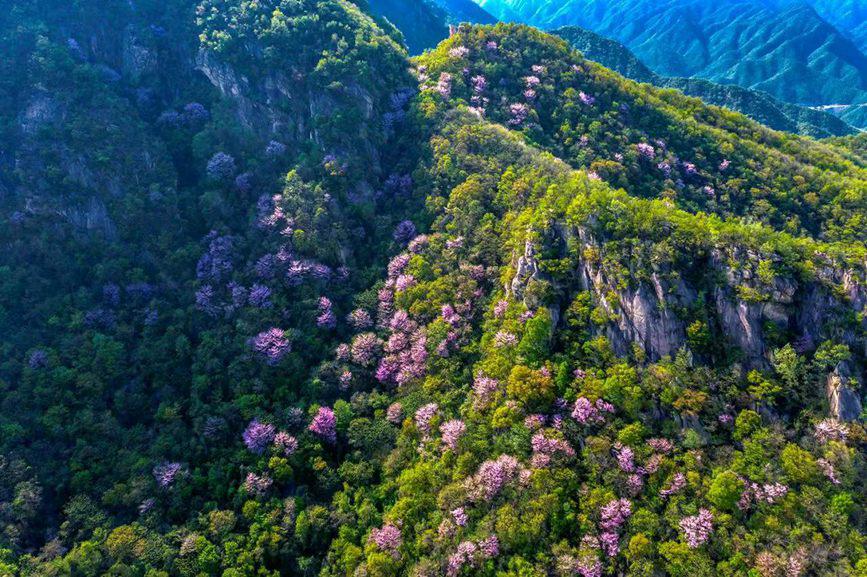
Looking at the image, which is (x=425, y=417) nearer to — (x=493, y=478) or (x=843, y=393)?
(x=493, y=478)

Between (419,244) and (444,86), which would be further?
(444,86)

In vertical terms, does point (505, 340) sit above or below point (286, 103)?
below

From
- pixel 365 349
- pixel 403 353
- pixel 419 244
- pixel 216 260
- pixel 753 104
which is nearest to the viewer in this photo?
pixel 403 353

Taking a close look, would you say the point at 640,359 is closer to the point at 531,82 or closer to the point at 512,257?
the point at 512,257

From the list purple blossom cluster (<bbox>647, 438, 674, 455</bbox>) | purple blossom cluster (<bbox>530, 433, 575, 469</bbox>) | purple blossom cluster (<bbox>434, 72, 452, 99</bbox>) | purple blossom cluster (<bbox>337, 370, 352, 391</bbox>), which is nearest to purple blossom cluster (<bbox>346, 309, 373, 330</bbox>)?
purple blossom cluster (<bbox>337, 370, 352, 391</bbox>)

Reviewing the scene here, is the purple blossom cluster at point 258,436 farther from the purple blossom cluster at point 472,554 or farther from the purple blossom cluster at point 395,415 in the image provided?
the purple blossom cluster at point 472,554

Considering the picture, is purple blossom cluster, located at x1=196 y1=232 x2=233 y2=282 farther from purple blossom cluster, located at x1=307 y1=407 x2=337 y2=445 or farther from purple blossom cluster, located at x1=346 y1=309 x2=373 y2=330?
purple blossom cluster, located at x1=307 y1=407 x2=337 y2=445

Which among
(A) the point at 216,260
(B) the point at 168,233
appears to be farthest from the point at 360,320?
(B) the point at 168,233
